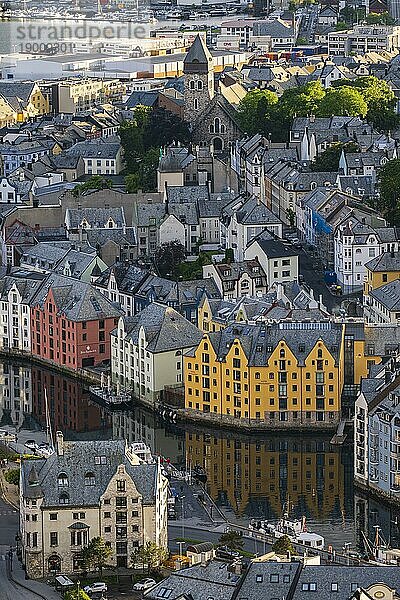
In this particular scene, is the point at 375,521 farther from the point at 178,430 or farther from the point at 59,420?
the point at 59,420

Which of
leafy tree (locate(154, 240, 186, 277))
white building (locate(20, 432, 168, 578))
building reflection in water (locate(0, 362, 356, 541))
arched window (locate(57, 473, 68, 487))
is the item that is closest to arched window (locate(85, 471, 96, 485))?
white building (locate(20, 432, 168, 578))

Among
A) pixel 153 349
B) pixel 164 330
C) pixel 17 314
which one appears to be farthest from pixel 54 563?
pixel 17 314

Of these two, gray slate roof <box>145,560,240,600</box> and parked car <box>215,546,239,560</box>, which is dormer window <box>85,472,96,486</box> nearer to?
parked car <box>215,546,239,560</box>

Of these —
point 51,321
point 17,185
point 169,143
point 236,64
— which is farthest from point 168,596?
point 236,64

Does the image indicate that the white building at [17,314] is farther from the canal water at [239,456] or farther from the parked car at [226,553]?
the parked car at [226,553]

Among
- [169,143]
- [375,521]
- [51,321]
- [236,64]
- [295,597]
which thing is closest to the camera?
[295,597]

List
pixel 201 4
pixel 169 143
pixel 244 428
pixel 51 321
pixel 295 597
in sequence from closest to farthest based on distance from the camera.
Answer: pixel 295 597, pixel 244 428, pixel 51 321, pixel 169 143, pixel 201 4

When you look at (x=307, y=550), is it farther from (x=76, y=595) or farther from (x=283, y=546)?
(x=76, y=595)
